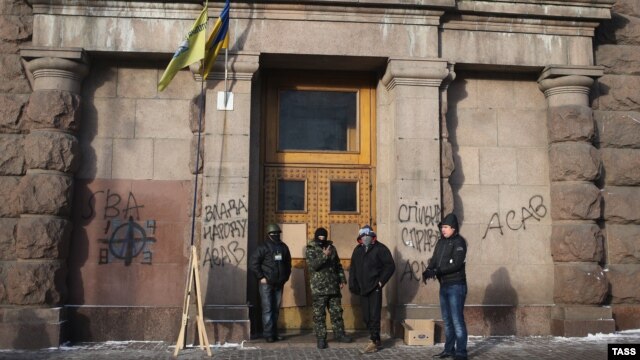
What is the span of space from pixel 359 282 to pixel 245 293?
6.15 ft

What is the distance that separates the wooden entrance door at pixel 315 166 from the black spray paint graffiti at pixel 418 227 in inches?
41.4

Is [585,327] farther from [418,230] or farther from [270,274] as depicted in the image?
[270,274]

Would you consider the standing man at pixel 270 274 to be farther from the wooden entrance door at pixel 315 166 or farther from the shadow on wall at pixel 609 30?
the shadow on wall at pixel 609 30

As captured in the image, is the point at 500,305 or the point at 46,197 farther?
the point at 500,305

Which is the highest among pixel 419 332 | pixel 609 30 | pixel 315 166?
pixel 609 30

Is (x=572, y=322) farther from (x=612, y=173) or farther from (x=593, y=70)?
(x=593, y=70)

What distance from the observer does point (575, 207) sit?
10.4m

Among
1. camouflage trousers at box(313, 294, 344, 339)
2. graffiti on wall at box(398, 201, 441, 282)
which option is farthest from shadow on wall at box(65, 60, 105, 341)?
graffiti on wall at box(398, 201, 441, 282)

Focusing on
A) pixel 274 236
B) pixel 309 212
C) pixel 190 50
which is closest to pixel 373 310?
pixel 274 236

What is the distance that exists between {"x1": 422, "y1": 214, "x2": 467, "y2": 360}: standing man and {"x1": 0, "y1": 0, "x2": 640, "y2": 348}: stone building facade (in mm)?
1377

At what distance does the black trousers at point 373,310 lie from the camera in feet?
29.6

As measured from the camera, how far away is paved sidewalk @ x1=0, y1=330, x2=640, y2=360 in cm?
866

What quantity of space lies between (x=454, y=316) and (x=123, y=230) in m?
5.55

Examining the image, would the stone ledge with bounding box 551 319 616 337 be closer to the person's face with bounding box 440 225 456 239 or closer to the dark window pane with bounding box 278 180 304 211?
the person's face with bounding box 440 225 456 239
